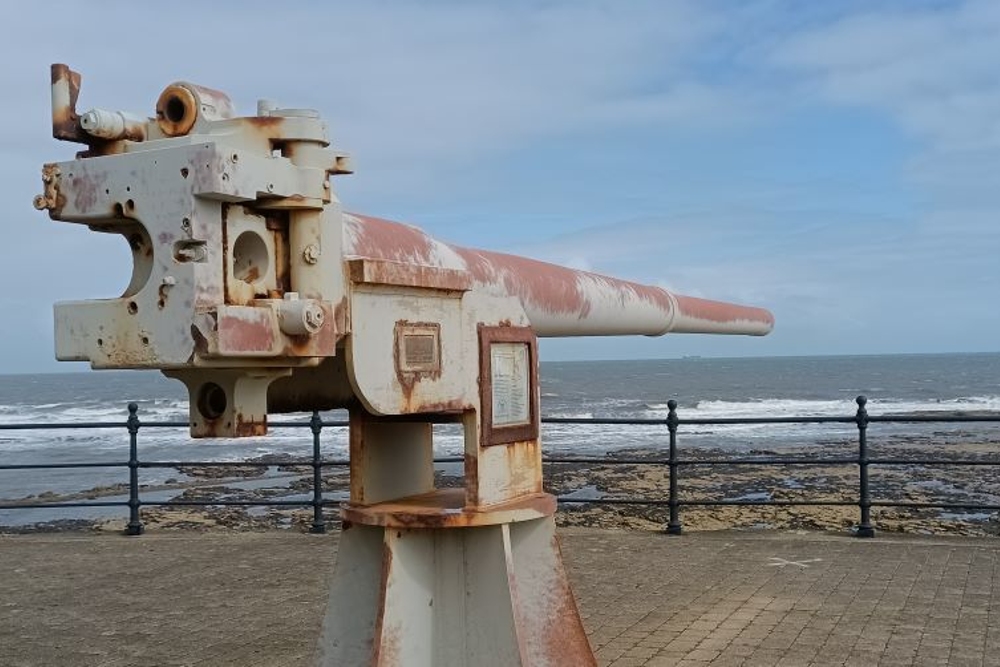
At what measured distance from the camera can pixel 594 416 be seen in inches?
1838

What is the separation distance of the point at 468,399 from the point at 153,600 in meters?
4.41

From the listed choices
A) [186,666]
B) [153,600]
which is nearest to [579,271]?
[186,666]

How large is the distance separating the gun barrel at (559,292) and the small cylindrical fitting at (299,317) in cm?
43

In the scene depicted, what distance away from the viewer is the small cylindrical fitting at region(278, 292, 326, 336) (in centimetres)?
299

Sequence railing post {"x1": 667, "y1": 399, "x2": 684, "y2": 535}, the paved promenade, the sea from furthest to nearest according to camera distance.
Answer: the sea < railing post {"x1": 667, "y1": 399, "x2": 684, "y2": 535} < the paved promenade

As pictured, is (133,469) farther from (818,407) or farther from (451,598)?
(818,407)

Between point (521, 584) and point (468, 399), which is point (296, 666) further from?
point (468, 399)

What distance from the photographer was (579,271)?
4.80 metres

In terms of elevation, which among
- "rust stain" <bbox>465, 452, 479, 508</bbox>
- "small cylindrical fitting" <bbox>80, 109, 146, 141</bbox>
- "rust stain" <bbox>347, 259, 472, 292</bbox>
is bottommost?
"rust stain" <bbox>465, 452, 479, 508</bbox>

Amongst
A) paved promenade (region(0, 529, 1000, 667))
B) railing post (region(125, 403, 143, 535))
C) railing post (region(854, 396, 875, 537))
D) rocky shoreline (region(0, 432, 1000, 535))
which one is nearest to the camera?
paved promenade (region(0, 529, 1000, 667))

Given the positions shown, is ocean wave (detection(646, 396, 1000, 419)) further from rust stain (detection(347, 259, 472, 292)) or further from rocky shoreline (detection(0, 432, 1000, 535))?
rust stain (detection(347, 259, 472, 292))

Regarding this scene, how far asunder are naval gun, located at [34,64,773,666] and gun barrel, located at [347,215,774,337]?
0.01 m

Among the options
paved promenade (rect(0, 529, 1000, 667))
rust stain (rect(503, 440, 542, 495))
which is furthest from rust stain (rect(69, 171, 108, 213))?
paved promenade (rect(0, 529, 1000, 667))

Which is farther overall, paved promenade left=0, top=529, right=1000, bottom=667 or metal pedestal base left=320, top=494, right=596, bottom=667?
A: paved promenade left=0, top=529, right=1000, bottom=667
